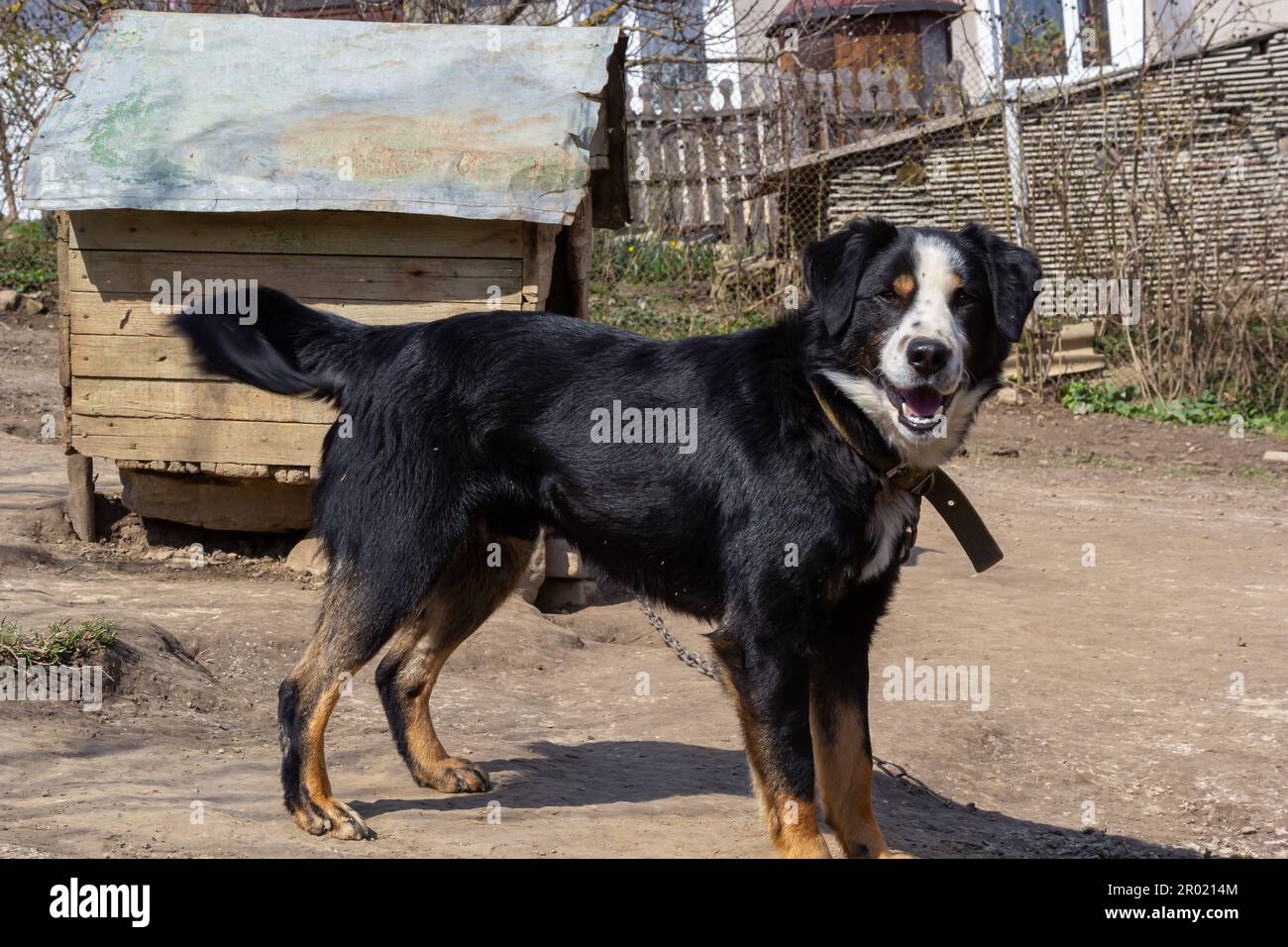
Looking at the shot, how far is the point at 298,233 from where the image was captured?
682cm

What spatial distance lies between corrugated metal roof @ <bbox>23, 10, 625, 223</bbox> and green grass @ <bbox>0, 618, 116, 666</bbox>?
235 cm

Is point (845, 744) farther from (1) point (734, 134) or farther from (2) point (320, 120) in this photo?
(1) point (734, 134)

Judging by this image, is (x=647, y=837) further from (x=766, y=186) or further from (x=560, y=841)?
(x=766, y=186)

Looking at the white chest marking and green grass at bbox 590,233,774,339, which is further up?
green grass at bbox 590,233,774,339

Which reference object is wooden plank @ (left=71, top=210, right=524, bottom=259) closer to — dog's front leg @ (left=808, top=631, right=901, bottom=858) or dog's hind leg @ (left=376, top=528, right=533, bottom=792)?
dog's hind leg @ (left=376, top=528, right=533, bottom=792)

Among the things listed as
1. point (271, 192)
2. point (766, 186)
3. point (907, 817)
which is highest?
point (766, 186)

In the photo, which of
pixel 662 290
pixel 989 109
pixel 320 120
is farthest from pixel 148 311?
pixel 989 109

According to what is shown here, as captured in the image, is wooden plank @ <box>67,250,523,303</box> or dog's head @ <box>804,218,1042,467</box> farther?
wooden plank @ <box>67,250,523,303</box>

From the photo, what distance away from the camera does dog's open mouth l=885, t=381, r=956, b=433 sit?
12.5ft

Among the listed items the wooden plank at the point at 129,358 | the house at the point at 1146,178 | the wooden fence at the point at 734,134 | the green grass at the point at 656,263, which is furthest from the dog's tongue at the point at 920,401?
the wooden fence at the point at 734,134

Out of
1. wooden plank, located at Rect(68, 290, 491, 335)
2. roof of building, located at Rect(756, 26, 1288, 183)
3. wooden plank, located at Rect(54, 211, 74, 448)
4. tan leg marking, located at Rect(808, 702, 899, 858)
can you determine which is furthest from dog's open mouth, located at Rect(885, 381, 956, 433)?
roof of building, located at Rect(756, 26, 1288, 183)

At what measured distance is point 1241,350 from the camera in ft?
39.8
